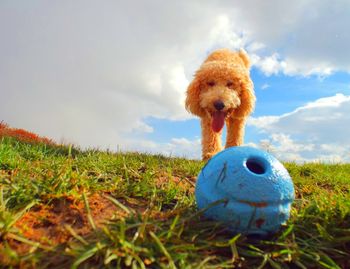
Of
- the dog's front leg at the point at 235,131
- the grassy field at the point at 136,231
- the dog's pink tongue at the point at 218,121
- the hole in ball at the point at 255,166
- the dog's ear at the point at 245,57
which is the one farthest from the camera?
the dog's ear at the point at 245,57

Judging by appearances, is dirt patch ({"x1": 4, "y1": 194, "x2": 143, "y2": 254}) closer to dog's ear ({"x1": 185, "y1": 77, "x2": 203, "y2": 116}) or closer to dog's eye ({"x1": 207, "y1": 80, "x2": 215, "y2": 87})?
dog's eye ({"x1": 207, "y1": 80, "x2": 215, "y2": 87})

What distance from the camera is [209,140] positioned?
24.3 feet

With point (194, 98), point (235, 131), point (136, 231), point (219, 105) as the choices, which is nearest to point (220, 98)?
point (219, 105)

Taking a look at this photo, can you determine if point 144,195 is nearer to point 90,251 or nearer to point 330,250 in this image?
point 90,251

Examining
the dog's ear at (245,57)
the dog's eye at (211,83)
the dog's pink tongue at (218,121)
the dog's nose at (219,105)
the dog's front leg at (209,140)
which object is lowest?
the dog's front leg at (209,140)

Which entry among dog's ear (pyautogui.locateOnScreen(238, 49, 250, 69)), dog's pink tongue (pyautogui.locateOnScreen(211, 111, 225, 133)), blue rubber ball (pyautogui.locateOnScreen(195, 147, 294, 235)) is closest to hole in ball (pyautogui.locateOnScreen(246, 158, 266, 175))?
blue rubber ball (pyautogui.locateOnScreen(195, 147, 294, 235))

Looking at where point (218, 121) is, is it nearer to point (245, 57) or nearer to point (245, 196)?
point (245, 57)

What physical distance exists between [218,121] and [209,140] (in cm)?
51

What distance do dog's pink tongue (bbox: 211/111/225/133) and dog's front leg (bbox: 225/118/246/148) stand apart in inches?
30.7

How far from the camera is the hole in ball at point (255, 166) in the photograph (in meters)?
3.14

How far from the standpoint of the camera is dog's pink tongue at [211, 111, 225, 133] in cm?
704

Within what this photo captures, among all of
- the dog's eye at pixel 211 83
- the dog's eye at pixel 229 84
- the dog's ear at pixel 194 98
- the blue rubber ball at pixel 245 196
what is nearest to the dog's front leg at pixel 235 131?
the dog's ear at pixel 194 98

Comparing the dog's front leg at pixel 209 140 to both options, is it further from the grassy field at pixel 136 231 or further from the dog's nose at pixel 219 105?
the grassy field at pixel 136 231

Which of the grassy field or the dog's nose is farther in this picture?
the dog's nose
